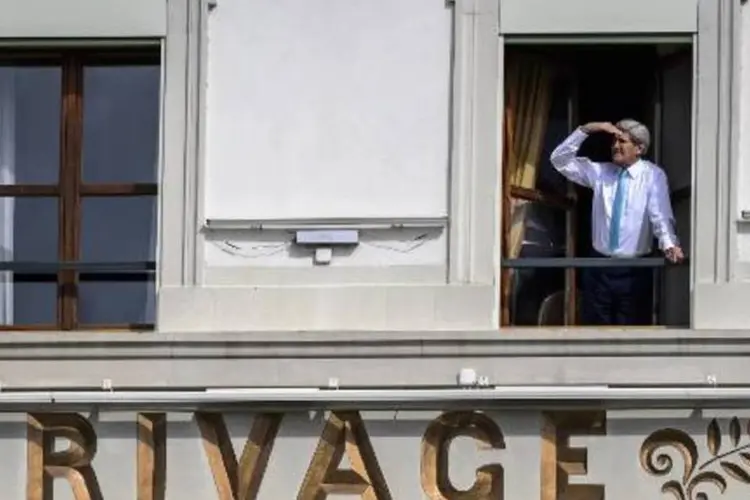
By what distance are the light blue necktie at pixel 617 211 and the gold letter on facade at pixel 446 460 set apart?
4.43 feet

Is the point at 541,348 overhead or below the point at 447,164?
below

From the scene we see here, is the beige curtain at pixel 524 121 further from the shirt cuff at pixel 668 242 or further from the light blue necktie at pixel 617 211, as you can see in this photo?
the shirt cuff at pixel 668 242

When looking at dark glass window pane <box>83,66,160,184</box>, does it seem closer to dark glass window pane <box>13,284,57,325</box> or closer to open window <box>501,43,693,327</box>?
dark glass window pane <box>13,284,57,325</box>

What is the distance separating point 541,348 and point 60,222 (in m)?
3.00

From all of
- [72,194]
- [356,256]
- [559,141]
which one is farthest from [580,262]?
[72,194]

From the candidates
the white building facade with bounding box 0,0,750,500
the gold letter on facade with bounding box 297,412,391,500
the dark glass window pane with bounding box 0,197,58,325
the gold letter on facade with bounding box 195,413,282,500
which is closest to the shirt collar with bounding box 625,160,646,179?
the white building facade with bounding box 0,0,750,500

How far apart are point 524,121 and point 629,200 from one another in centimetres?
80

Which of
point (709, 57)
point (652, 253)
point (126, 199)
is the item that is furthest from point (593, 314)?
point (126, 199)

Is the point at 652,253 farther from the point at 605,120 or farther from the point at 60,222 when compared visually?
the point at 60,222

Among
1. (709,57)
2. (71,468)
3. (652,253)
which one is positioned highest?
(709,57)

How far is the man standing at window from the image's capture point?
1609cm

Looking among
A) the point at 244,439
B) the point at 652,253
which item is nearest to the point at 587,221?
the point at 652,253

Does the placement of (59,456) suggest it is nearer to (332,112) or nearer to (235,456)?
(235,456)

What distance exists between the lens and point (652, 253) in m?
16.1
